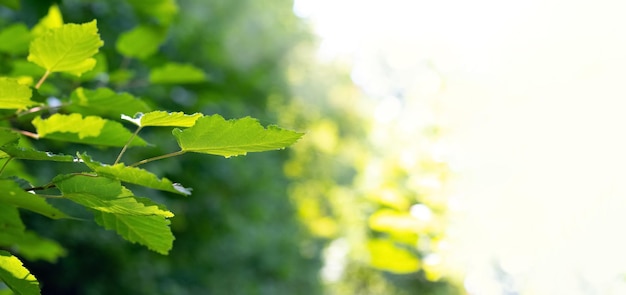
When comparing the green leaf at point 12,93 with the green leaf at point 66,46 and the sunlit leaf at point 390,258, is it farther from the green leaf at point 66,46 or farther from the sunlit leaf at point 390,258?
the sunlit leaf at point 390,258

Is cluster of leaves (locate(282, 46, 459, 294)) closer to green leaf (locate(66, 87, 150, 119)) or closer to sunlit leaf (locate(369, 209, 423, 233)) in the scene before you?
sunlit leaf (locate(369, 209, 423, 233))

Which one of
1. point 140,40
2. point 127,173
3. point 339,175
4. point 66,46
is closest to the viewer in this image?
point 127,173

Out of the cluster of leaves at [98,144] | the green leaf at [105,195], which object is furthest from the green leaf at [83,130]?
the green leaf at [105,195]

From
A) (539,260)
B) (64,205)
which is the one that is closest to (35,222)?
(64,205)

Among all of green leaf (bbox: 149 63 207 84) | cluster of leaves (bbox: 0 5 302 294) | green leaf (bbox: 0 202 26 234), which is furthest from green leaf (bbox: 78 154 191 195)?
green leaf (bbox: 149 63 207 84)

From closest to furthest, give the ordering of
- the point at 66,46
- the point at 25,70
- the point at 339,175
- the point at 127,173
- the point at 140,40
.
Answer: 1. the point at 127,173
2. the point at 66,46
3. the point at 25,70
4. the point at 140,40
5. the point at 339,175

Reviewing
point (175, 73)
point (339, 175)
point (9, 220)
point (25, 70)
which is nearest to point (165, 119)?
point (9, 220)

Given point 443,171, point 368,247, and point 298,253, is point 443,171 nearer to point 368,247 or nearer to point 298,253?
point 368,247

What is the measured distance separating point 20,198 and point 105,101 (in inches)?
6.0

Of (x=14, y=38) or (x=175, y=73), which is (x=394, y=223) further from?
(x=14, y=38)

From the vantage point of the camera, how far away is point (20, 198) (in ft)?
1.09

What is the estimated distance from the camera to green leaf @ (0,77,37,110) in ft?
1.11

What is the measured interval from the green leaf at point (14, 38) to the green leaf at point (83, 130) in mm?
200

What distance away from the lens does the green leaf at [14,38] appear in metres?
0.57
